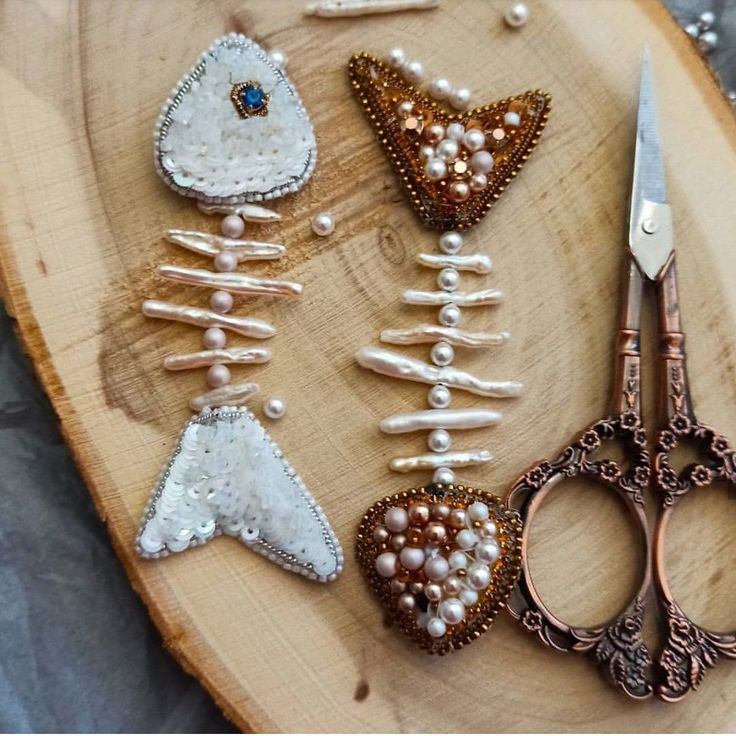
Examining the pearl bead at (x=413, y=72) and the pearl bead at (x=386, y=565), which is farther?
the pearl bead at (x=413, y=72)

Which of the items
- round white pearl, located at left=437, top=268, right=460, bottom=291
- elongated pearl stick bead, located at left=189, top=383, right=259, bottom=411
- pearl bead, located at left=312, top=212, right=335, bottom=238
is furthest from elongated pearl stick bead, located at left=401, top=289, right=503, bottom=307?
elongated pearl stick bead, located at left=189, top=383, right=259, bottom=411

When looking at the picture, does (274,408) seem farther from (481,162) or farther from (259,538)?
(481,162)

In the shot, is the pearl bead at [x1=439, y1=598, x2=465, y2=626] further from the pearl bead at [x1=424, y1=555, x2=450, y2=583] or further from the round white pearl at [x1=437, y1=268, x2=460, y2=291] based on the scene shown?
the round white pearl at [x1=437, y1=268, x2=460, y2=291]

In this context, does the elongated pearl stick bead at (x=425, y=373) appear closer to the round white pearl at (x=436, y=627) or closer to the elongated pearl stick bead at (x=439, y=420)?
the elongated pearl stick bead at (x=439, y=420)

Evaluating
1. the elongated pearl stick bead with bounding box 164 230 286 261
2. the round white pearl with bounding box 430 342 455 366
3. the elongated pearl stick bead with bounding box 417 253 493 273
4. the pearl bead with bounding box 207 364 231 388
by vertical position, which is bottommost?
the pearl bead with bounding box 207 364 231 388

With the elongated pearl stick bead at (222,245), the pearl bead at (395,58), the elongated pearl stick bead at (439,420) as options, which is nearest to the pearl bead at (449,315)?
the elongated pearl stick bead at (439,420)

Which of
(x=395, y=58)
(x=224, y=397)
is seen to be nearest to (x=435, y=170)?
(x=395, y=58)

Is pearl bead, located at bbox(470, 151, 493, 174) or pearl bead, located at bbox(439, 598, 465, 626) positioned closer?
pearl bead, located at bbox(439, 598, 465, 626)
